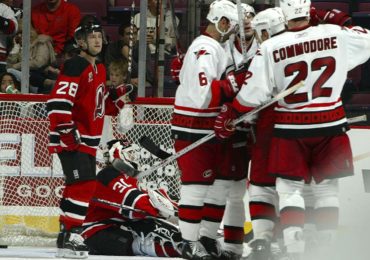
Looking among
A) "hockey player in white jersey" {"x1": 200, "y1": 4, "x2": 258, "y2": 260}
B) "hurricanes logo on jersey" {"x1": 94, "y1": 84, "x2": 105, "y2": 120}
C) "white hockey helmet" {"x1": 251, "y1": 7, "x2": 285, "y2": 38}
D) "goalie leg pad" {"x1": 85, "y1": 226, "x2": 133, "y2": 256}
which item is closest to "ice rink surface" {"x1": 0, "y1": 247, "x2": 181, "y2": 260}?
"goalie leg pad" {"x1": 85, "y1": 226, "x2": 133, "y2": 256}

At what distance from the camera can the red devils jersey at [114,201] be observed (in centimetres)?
795

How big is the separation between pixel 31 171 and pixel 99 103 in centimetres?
114

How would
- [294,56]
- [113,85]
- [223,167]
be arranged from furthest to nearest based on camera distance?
[113,85], [223,167], [294,56]

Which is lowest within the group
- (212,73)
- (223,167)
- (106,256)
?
(106,256)

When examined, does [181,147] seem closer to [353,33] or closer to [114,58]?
[353,33]

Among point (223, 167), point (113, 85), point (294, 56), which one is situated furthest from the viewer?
point (113, 85)

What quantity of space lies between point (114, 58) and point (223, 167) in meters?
1.93

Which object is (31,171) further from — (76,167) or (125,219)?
(76,167)

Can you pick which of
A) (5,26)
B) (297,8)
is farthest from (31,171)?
(297,8)

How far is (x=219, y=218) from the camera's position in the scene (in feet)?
25.0

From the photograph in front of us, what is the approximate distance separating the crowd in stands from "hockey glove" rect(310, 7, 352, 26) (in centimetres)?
157

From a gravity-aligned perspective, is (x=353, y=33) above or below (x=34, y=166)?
above

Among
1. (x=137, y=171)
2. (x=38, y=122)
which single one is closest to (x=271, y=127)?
(x=137, y=171)

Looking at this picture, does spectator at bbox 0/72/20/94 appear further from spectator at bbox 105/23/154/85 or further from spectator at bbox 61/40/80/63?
spectator at bbox 105/23/154/85
